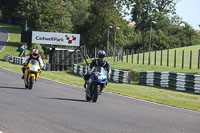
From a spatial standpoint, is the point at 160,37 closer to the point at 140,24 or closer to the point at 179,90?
the point at 140,24

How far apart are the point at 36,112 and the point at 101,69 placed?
4.28 metres

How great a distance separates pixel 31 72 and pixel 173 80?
40.0 feet

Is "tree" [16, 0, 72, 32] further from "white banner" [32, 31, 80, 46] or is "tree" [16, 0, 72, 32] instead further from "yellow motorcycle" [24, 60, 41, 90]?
"yellow motorcycle" [24, 60, 41, 90]

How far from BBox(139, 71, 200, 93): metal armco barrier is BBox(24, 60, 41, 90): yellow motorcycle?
35.4 feet

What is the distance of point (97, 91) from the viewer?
13953mm

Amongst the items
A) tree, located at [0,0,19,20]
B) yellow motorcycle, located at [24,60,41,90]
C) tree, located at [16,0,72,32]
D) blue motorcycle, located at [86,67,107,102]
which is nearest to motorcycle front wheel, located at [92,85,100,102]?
blue motorcycle, located at [86,67,107,102]

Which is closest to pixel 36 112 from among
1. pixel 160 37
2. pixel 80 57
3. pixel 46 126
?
pixel 46 126

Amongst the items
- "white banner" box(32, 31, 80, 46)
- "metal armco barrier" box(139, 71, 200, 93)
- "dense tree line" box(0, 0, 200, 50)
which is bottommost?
"metal armco barrier" box(139, 71, 200, 93)

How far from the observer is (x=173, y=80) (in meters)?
27.1

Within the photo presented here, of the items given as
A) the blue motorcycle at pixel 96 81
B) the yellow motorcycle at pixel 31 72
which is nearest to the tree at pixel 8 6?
the yellow motorcycle at pixel 31 72

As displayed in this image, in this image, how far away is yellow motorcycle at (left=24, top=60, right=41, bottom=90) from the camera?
56.3ft

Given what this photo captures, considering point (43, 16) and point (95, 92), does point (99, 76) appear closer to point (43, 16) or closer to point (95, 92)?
point (95, 92)

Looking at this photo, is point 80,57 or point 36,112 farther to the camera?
point 80,57

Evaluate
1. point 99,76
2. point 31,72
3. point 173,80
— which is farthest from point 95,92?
point 173,80
